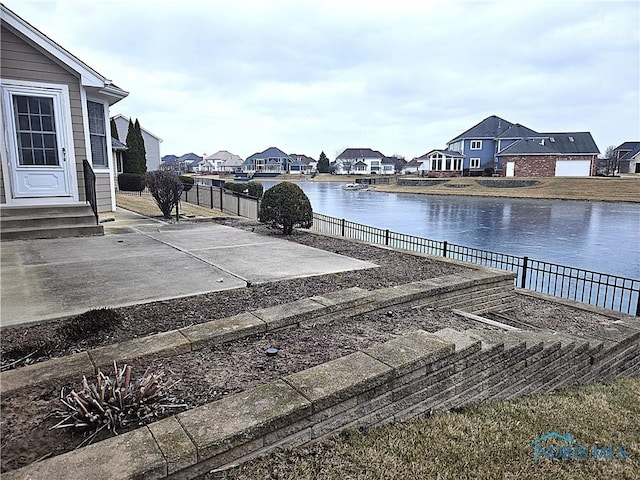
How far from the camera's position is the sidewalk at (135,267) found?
14.0ft

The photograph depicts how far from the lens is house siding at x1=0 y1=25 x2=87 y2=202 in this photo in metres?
8.02

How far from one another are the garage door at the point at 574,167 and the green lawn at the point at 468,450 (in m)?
49.9

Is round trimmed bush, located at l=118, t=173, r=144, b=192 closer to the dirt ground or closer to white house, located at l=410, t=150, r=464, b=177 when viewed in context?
the dirt ground

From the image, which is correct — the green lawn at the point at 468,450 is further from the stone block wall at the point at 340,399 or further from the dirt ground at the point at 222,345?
the dirt ground at the point at 222,345

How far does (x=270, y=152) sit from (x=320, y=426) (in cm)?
9064

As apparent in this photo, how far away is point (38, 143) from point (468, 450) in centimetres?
964

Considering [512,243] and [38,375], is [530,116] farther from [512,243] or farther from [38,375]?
[38,375]

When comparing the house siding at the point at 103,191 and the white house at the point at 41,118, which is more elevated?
the white house at the point at 41,118

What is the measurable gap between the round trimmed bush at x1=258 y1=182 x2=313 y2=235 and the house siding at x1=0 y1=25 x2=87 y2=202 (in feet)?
13.7

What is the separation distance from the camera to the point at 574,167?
45.4 meters

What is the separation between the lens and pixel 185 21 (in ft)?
26.9

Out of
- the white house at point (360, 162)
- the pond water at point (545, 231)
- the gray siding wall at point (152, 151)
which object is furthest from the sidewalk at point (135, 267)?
the white house at point (360, 162)

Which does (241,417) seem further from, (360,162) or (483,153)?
(360,162)

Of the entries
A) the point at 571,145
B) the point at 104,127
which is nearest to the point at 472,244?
the point at 104,127
